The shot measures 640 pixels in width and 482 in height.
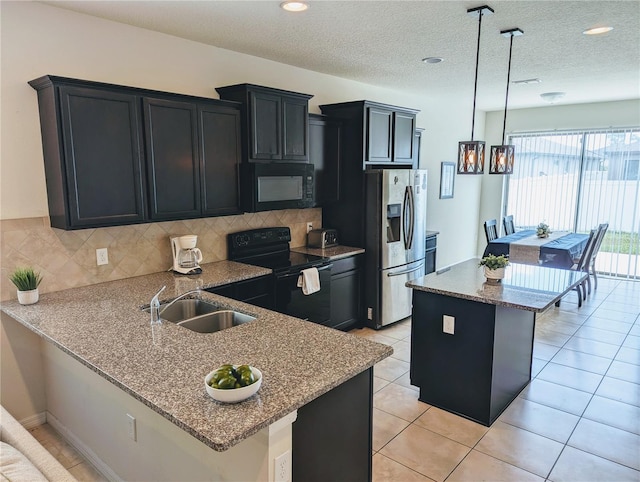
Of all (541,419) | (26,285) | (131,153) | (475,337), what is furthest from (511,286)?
(26,285)

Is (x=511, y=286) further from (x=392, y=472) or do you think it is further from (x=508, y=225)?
(x=508, y=225)

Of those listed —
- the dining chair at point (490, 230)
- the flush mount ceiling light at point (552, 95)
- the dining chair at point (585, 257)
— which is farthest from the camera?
the dining chair at point (490, 230)

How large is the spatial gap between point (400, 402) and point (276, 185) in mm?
2034

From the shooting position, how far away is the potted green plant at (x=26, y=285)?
2625 millimetres

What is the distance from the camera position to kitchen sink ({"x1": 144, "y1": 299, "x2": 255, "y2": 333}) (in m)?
2.58

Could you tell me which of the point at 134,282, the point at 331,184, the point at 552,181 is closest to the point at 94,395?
the point at 134,282

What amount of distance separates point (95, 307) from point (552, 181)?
726cm

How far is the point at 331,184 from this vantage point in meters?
4.66

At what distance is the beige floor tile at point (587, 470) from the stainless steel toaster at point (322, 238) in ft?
9.03

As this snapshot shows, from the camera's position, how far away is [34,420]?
298 centimetres

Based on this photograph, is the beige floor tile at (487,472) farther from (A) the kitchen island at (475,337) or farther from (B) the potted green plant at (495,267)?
(B) the potted green plant at (495,267)

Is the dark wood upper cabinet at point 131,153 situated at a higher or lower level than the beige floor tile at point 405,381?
higher

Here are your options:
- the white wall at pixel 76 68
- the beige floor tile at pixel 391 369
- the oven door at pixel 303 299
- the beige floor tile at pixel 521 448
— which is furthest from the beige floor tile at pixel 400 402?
the white wall at pixel 76 68

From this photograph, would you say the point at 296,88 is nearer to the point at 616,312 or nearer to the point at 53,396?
the point at 53,396
